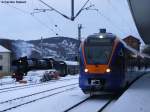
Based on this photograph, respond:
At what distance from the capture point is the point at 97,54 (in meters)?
21.6

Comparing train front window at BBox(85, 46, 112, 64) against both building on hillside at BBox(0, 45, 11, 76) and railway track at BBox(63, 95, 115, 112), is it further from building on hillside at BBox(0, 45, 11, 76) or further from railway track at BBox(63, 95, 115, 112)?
building on hillside at BBox(0, 45, 11, 76)

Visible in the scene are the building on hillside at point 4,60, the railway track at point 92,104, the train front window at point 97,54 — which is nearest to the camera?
the railway track at point 92,104

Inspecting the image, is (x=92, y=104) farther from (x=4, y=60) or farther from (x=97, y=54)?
(x=4, y=60)

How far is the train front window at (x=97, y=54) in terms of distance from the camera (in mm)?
21297

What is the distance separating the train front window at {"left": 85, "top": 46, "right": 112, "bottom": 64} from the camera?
21.3m

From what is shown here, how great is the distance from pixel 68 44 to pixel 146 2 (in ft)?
240

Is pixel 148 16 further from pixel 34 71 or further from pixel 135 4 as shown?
pixel 34 71

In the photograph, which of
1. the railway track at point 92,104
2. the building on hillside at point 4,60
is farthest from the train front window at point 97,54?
the building on hillside at point 4,60

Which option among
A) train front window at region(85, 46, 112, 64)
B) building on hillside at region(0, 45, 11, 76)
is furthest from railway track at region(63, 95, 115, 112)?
building on hillside at region(0, 45, 11, 76)

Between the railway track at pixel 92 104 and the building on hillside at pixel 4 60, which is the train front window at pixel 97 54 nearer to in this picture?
the railway track at pixel 92 104

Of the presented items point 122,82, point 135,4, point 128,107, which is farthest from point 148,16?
point 128,107

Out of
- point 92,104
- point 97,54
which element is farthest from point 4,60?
point 92,104

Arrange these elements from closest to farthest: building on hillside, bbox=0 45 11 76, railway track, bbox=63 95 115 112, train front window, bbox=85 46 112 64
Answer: railway track, bbox=63 95 115 112 < train front window, bbox=85 46 112 64 < building on hillside, bbox=0 45 11 76

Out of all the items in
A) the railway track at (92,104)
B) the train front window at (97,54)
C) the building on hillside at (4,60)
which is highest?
the building on hillside at (4,60)
